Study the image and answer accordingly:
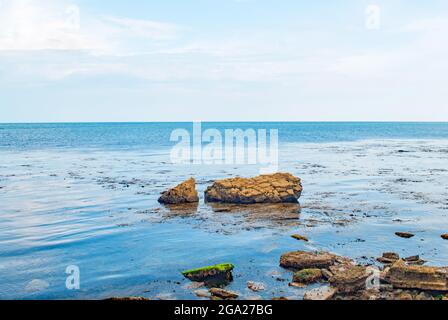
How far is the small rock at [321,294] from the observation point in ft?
59.5

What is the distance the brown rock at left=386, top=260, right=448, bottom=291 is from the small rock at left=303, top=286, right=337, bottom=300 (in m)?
2.59

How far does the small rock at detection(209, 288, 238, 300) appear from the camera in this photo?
18672mm

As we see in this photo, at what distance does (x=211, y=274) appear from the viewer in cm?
2105

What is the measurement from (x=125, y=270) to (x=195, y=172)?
39.0 metres

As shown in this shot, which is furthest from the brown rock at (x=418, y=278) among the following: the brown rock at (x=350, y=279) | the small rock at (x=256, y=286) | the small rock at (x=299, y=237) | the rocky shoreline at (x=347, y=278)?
the small rock at (x=299, y=237)

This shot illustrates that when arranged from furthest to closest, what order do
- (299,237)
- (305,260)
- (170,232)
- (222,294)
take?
(170,232) < (299,237) < (305,260) < (222,294)

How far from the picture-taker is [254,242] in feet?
87.8

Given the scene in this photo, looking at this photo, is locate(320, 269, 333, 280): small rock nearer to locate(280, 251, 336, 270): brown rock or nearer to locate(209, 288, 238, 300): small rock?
locate(280, 251, 336, 270): brown rock

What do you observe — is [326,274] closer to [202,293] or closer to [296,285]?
[296,285]

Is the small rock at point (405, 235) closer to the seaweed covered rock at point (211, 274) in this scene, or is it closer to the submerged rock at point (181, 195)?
the seaweed covered rock at point (211, 274)

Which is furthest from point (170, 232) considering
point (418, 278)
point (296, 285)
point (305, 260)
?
point (418, 278)

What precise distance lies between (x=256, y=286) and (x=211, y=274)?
7.33 feet
